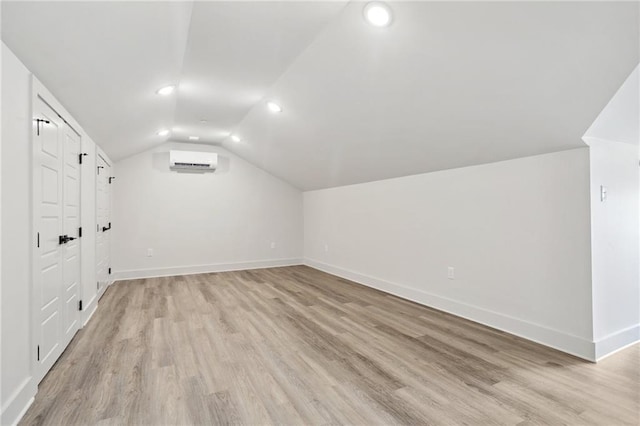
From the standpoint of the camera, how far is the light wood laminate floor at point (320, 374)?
70.7 inches

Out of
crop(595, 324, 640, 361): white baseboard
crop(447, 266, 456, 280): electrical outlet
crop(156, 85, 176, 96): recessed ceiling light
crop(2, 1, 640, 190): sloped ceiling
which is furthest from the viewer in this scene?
crop(447, 266, 456, 280): electrical outlet

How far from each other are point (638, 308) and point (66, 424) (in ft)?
13.9

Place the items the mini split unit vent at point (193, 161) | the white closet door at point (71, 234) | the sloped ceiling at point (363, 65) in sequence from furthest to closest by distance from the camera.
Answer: the mini split unit vent at point (193, 161)
the white closet door at point (71, 234)
the sloped ceiling at point (363, 65)

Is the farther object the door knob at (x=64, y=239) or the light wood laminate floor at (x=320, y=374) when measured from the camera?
the door knob at (x=64, y=239)

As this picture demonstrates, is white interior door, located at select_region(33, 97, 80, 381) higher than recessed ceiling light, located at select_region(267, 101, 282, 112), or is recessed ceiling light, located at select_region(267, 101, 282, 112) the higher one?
recessed ceiling light, located at select_region(267, 101, 282, 112)

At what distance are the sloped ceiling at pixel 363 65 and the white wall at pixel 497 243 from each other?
26 cm

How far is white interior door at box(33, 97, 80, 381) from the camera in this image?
2086mm

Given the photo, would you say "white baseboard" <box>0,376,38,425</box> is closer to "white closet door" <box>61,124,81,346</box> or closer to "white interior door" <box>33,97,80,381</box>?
"white interior door" <box>33,97,80,381</box>

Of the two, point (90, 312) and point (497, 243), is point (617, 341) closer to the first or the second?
point (497, 243)

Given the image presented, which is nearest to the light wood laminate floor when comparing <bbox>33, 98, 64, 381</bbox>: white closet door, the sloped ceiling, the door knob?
<bbox>33, 98, 64, 381</bbox>: white closet door

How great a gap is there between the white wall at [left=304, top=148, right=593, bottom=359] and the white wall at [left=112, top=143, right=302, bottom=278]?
246 cm

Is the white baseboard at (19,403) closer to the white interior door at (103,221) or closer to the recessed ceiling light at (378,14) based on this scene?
the white interior door at (103,221)

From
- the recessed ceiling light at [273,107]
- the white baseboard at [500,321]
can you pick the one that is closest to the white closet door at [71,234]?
the recessed ceiling light at [273,107]

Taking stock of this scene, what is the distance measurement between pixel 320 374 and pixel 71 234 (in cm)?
244
